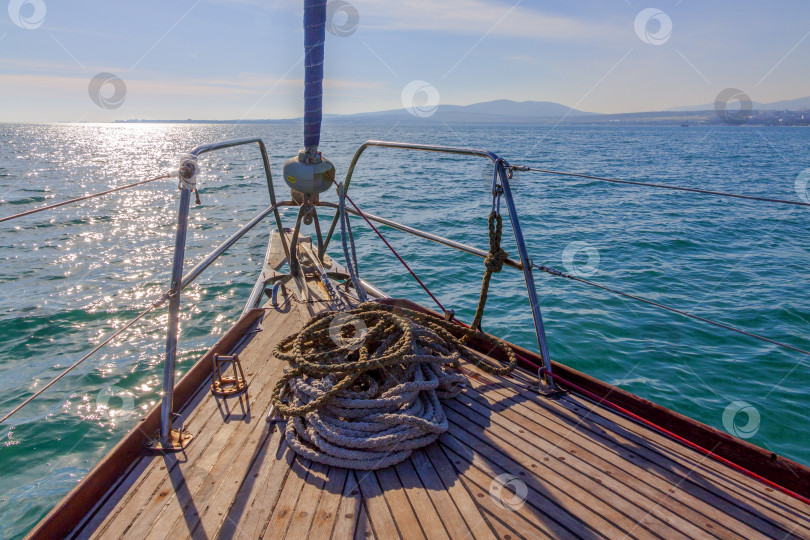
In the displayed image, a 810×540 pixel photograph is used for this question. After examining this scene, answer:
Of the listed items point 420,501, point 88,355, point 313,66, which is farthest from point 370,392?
point 313,66

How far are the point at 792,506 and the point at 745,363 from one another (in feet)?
18.1

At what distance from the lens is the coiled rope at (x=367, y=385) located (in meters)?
2.72

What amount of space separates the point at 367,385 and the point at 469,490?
3.13ft

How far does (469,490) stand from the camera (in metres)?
2.47

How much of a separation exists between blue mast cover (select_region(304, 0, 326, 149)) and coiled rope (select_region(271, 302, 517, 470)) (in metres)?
2.08

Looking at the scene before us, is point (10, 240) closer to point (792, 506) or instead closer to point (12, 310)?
point (12, 310)

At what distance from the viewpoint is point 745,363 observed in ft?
22.9

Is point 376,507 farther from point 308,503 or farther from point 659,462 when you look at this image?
point 659,462

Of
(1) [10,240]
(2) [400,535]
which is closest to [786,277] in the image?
(2) [400,535]

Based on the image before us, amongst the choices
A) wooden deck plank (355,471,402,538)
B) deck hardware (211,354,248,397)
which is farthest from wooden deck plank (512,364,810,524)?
deck hardware (211,354,248,397)

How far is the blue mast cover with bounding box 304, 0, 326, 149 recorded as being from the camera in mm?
4492

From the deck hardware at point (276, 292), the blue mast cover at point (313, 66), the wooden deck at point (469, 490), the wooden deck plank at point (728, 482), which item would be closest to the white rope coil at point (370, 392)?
the wooden deck at point (469, 490)

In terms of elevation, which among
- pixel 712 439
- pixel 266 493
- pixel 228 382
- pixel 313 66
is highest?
pixel 313 66

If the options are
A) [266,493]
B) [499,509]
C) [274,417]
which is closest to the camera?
[499,509]
